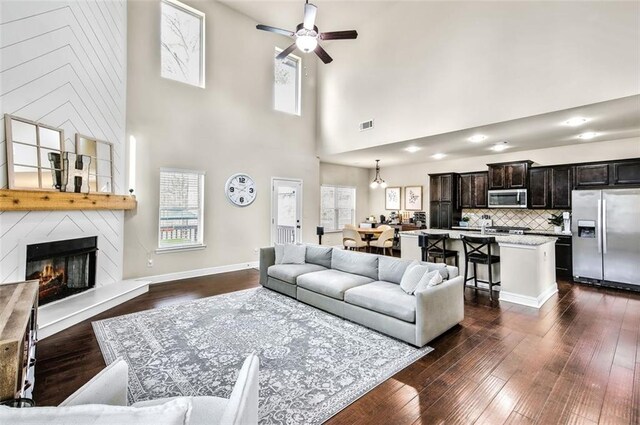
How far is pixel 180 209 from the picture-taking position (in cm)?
575

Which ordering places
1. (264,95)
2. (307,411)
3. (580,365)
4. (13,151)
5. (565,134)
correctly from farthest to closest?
(264,95), (565,134), (13,151), (580,365), (307,411)

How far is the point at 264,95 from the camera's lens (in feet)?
22.9

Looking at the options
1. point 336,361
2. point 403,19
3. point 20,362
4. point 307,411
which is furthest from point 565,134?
point 20,362

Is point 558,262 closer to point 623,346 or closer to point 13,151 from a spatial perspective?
point 623,346

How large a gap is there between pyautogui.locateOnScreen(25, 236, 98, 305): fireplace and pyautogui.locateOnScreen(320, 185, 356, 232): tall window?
5.96m

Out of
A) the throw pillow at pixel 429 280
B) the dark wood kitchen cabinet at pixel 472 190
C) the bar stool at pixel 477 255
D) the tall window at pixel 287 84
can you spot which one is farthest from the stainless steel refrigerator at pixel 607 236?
the tall window at pixel 287 84

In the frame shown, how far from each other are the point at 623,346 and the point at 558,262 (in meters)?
3.49

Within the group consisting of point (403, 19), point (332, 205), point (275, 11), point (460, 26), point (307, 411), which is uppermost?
point (275, 11)

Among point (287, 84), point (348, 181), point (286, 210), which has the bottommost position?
point (286, 210)

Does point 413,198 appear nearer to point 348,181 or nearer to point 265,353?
point 348,181

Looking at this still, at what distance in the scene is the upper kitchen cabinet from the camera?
257 inches

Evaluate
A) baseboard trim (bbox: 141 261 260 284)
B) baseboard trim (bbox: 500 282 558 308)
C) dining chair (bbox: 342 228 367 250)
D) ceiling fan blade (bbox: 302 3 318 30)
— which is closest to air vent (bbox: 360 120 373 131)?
dining chair (bbox: 342 228 367 250)

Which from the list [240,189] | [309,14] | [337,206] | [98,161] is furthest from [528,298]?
[98,161]

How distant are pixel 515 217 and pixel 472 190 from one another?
116cm
